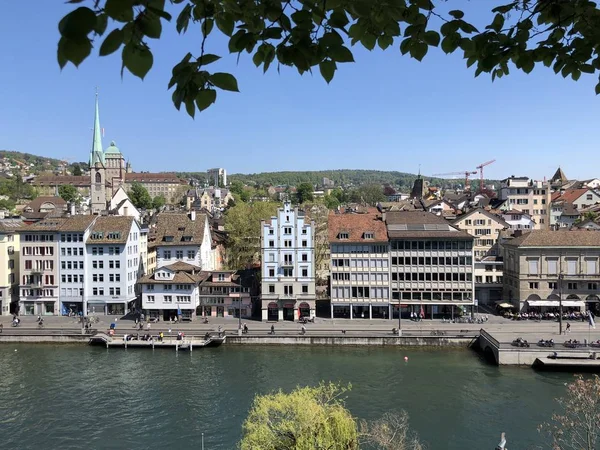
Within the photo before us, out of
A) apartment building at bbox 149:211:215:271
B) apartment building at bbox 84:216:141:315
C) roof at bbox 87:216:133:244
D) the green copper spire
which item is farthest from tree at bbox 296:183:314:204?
apartment building at bbox 84:216:141:315

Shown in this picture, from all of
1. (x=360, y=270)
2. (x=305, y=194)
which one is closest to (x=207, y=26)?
(x=360, y=270)

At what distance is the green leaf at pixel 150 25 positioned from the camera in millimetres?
3020

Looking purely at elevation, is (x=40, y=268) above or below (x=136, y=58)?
below

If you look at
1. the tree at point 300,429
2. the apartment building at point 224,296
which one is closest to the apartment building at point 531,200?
the apartment building at point 224,296

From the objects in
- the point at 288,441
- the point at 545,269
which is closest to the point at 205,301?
the point at 545,269

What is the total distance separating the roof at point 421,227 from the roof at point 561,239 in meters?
7.06

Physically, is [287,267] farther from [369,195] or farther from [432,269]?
[369,195]

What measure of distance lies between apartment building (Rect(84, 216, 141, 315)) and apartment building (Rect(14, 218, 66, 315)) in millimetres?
3667

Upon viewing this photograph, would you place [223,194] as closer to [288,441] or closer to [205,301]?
[205,301]

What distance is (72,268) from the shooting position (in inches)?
2382

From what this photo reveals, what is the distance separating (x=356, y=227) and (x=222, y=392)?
26820mm

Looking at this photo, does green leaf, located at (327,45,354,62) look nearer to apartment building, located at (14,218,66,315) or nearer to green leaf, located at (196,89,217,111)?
green leaf, located at (196,89,217,111)

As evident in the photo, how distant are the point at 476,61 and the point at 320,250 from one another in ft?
209

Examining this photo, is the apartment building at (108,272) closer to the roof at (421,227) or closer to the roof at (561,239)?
the roof at (421,227)
